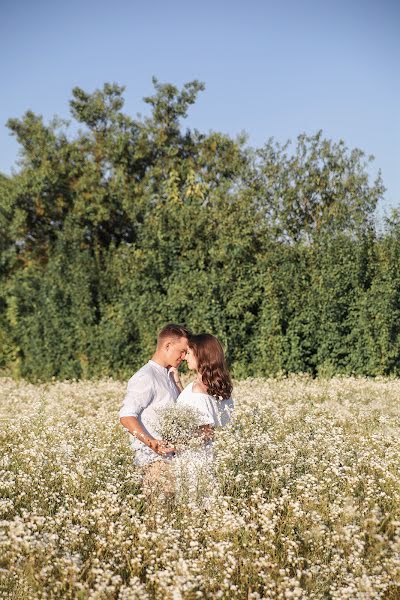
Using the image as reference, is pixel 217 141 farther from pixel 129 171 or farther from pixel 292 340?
pixel 292 340

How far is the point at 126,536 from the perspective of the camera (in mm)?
5234

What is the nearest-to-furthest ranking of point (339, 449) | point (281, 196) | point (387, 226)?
1. point (339, 449)
2. point (387, 226)
3. point (281, 196)

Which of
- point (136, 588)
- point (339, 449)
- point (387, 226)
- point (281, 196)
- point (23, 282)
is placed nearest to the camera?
point (136, 588)

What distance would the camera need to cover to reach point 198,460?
19.4ft

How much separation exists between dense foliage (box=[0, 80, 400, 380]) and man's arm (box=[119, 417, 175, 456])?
30.2 feet

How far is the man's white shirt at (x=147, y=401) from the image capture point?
636cm

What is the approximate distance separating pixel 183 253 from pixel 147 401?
11.2 meters

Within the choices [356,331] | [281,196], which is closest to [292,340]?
[356,331]

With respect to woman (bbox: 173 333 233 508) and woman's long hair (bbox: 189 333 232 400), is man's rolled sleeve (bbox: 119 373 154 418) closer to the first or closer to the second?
woman (bbox: 173 333 233 508)

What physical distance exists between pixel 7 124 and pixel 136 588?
2586 cm

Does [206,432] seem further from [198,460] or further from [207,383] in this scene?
[207,383]

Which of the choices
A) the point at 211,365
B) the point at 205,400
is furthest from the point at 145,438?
the point at 211,365

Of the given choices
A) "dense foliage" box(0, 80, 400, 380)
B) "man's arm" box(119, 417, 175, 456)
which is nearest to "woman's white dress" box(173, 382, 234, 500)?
"man's arm" box(119, 417, 175, 456)

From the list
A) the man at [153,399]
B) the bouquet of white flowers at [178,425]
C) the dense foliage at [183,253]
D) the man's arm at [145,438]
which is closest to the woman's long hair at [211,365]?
the man at [153,399]
